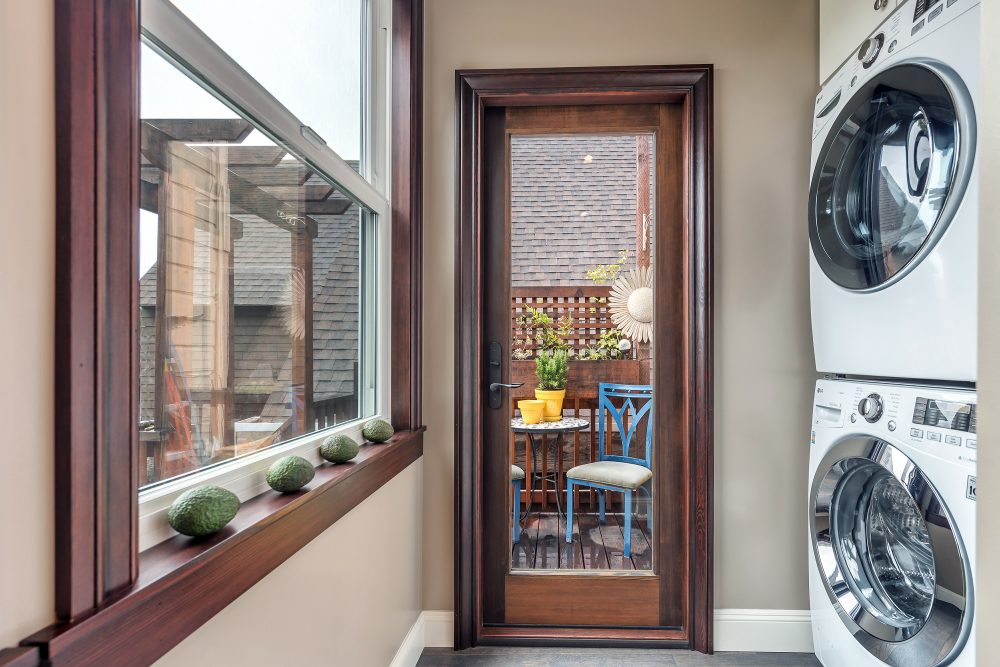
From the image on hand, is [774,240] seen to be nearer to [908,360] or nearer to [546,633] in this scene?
[908,360]

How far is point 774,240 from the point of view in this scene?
2129mm

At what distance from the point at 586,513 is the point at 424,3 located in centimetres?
203

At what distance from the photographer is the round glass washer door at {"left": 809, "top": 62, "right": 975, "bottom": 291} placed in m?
1.24

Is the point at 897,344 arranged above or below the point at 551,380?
above

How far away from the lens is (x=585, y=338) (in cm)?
223

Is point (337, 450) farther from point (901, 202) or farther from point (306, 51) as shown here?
point (901, 202)

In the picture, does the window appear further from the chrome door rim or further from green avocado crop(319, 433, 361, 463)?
the chrome door rim

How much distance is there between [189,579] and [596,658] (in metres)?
1.71

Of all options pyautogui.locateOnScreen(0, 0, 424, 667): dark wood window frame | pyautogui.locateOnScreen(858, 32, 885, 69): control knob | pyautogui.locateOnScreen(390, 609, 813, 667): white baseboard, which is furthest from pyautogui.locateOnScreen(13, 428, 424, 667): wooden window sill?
pyautogui.locateOnScreen(858, 32, 885, 69): control knob

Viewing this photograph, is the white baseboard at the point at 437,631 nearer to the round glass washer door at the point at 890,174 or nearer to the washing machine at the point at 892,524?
the washing machine at the point at 892,524

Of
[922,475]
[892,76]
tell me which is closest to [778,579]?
[922,475]

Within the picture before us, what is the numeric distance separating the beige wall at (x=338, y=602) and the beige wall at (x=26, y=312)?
24 centimetres

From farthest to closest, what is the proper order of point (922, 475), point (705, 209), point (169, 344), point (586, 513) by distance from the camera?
point (586, 513) → point (705, 209) → point (922, 475) → point (169, 344)

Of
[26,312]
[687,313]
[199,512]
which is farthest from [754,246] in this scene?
[26,312]
